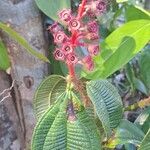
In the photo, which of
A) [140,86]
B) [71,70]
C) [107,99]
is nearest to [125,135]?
[107,99]

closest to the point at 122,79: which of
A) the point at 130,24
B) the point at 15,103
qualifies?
the point at 15,103

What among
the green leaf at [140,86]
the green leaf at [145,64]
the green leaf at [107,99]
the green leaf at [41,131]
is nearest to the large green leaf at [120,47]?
the green leaf at [107,99]

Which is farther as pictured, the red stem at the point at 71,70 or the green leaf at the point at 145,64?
the green leaf at the point at 145,64

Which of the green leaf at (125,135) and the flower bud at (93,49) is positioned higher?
the flower bud at (93,49)

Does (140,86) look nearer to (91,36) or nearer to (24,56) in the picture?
(24,56)

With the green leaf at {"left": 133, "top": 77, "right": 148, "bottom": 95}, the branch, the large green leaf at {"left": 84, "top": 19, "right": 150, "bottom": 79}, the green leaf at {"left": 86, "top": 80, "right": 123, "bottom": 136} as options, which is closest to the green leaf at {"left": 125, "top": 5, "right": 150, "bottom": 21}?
the large green leaf at {"left": 84, "top": 19, "right": 150, "bottom": 79}

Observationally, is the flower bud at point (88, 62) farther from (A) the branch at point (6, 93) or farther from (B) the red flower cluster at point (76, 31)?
(A) the branch at point (6, 93)
